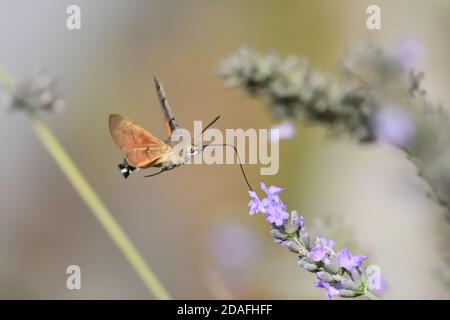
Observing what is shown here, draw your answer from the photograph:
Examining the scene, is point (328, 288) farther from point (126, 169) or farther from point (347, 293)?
point (126, 169)

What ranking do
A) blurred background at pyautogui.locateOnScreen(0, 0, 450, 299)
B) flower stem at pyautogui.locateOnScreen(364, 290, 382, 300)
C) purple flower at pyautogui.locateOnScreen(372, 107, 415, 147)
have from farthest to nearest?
blurred background at pyautogui.locateOnScreen(0, 0, 450, 299) → purple flower at pyautogui.locateOnScreen(372, 107, 415, 147) → flower stem at pyautogui.locateOnScreen(364, 290, 382, 300)

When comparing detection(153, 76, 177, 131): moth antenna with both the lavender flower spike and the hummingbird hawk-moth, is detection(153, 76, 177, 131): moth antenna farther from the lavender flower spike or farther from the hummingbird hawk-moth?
the lavender flower spike

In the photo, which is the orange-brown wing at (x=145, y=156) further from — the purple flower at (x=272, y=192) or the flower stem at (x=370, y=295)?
the flower stem at (x=370, y=295)

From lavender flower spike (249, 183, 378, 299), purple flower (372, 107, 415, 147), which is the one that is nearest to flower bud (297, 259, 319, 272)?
lavender flower spike (249, 183, 378, 299)

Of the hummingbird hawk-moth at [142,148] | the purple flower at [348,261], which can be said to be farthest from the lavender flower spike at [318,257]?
the hummingbird hawk-moth at [142,148]

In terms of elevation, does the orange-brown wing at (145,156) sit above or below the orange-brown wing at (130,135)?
below

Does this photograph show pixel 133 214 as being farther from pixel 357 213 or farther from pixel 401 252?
pixel 401 252
